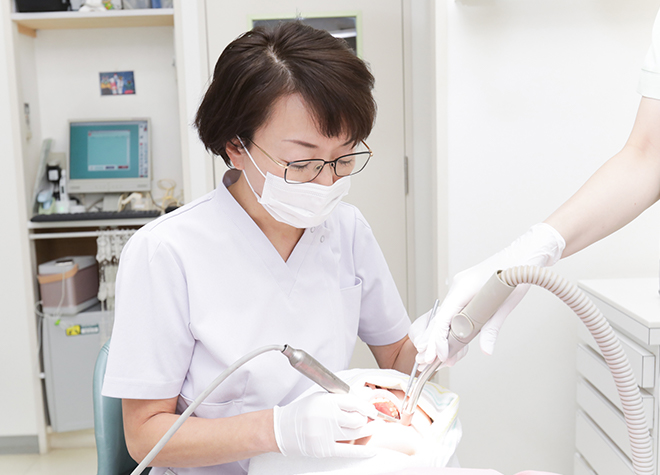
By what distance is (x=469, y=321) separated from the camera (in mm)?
831

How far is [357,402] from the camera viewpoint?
871 millimetres

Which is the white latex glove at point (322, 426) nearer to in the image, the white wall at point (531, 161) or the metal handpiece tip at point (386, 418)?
the metal handpiece tip at point (386, 418)

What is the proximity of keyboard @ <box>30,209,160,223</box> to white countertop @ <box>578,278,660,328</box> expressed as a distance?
5.72ft

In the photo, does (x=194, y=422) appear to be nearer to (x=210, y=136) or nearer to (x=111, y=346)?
(x=111, y=346)

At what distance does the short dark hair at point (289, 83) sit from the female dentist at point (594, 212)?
0.33 meters

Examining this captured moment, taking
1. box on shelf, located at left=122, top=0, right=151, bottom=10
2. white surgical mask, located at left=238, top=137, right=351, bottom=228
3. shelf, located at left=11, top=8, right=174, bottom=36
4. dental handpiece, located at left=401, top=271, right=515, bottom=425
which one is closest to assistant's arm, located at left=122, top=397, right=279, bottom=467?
dental handpiece, located at left=401, top=271, right=515, bottom=425

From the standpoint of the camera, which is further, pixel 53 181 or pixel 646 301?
pixel 53 181

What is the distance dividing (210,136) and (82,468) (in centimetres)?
201

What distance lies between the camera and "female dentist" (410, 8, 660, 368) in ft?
3.20

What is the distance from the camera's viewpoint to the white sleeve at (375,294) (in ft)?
4.15

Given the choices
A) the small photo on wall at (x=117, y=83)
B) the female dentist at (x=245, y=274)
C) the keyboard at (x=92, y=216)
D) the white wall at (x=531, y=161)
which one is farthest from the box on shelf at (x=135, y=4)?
the female dentist at (x=245, y=274)

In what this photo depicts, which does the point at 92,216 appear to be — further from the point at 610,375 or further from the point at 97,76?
the point at 610,375

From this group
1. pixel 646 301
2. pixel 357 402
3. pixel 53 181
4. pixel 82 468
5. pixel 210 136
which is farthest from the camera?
pixel 53 181

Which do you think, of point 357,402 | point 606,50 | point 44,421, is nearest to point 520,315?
point 606,50
